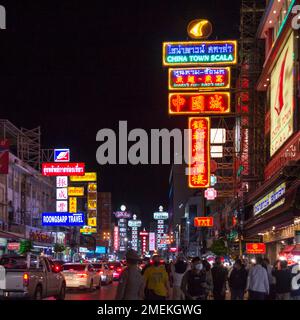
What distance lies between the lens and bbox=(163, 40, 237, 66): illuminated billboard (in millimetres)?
39688

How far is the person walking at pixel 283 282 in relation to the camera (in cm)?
1802

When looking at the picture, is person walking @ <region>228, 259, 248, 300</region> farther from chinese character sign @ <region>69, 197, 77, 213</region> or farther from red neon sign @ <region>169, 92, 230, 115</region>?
chinese character sign @ <region>69, 197, 77, 213</region>

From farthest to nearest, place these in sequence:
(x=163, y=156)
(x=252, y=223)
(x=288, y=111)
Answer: (x=252, y=223) < (x=163, y=156) < (x=288, y=111)

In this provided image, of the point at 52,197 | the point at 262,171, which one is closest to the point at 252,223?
the point at 262,171

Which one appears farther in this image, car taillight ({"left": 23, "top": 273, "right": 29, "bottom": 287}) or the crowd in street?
car taillight ({"left": 23, "top": 273, "right": 29, "bottom": 287})

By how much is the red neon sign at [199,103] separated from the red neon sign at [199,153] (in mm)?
2138

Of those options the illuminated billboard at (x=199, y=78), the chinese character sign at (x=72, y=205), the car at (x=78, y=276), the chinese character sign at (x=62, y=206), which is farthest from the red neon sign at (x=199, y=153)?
the chinese character sign at (x=72, y=205)

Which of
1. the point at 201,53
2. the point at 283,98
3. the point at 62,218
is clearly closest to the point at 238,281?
the point at 283,98

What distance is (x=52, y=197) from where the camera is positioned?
3408 inches

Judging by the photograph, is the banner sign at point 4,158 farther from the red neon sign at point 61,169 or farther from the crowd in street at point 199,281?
the crowd in street at point 199,281

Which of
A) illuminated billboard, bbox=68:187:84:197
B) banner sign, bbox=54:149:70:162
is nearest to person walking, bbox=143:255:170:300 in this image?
banner sign, bbox=54:149:70:162

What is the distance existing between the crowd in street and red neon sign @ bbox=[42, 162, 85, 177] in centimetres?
5089
